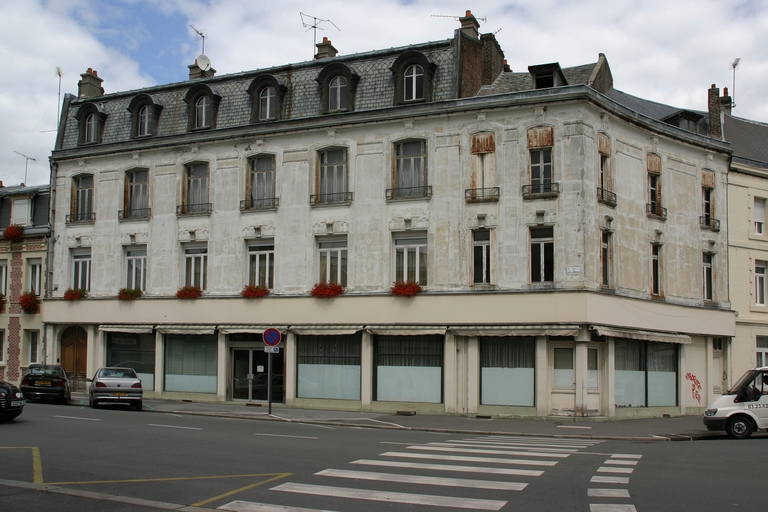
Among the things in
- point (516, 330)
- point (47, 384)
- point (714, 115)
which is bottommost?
point (47, 384)

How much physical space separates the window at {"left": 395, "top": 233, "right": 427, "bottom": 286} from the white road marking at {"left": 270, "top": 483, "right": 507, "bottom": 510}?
651 inches

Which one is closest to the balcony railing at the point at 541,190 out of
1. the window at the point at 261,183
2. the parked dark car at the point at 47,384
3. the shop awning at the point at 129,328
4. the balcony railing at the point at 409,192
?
the balcony railing at the point at 409,192

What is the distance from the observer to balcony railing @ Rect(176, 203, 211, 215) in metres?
31.1

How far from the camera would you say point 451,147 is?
26953 mm

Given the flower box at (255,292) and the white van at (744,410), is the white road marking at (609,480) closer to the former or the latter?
the white van at (744,410)

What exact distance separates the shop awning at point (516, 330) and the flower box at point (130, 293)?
1340 centimetres

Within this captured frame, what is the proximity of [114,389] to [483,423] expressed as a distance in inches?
480

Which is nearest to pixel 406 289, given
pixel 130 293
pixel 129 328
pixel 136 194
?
pixel 130 293

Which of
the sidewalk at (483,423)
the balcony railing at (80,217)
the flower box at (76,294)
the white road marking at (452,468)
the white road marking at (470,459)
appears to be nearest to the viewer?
the white road marking at (452,468)

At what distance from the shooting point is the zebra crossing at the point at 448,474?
32.5 ft

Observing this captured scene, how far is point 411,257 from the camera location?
1080 inches

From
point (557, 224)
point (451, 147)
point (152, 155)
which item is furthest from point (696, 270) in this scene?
point (152, 155)

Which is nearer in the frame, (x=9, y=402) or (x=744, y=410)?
(x=9, y=402)

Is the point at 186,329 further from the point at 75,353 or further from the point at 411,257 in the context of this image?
the point at 411,257
